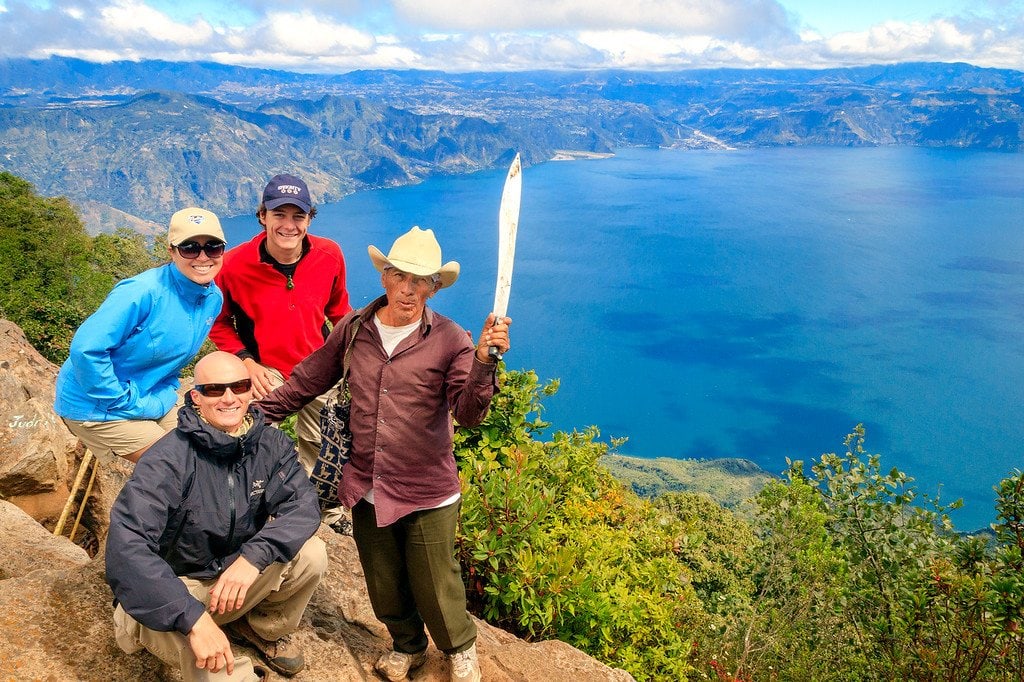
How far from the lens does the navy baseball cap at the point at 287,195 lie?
13.6 ft

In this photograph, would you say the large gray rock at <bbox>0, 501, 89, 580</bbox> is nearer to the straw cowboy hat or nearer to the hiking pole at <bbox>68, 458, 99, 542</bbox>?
the hiking pole at <bbox>68, 458, 99, 542</bbox>

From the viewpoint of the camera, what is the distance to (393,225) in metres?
140

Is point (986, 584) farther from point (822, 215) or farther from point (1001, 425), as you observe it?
point (822, 215)

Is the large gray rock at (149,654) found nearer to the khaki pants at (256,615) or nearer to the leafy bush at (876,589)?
the khaki pants at (256,615)

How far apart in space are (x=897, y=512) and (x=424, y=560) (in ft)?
16.9

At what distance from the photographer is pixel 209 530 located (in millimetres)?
3080

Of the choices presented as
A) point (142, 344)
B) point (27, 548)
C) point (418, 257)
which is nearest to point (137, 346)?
point (142, 344)

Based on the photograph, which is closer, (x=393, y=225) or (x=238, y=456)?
(x=238, y=456)

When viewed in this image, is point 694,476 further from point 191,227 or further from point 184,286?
point 191,227

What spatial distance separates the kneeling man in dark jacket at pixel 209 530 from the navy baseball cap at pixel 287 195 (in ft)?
4.64

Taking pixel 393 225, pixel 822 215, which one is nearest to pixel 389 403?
pixel 393 225

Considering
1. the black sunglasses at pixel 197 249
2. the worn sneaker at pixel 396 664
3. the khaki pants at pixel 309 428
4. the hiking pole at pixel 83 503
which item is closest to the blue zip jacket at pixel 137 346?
the black sunglasses at pixel 197 249

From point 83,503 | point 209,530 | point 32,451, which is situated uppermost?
point 209,530

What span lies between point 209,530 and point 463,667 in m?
1.61
